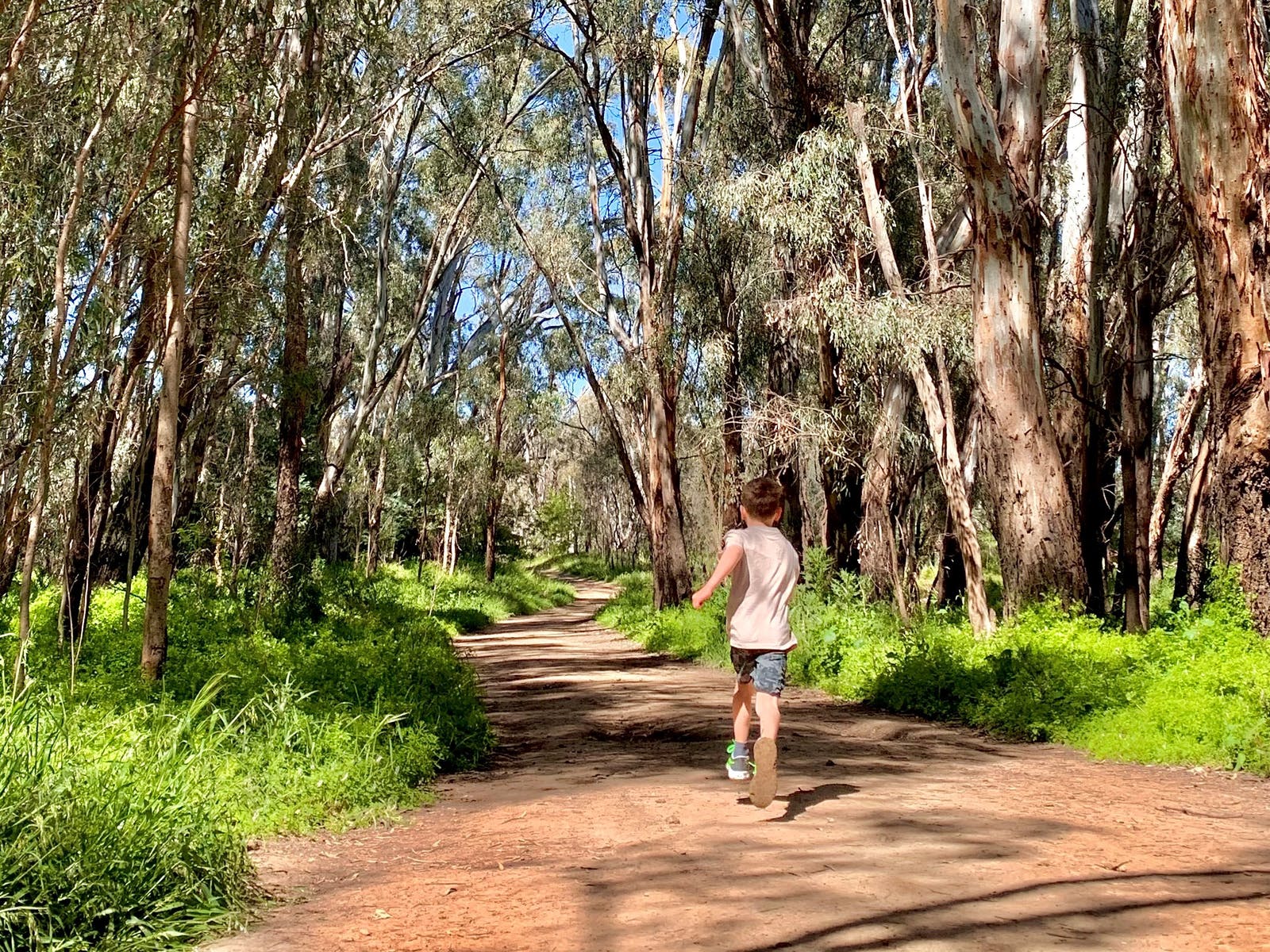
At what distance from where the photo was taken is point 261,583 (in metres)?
13.5

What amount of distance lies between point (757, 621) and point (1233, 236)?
16.8 ft

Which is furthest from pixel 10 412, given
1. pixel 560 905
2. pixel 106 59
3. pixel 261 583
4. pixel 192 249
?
pixel 560 905

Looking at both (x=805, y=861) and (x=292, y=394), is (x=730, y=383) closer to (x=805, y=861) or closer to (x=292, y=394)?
(x=292, y=394)

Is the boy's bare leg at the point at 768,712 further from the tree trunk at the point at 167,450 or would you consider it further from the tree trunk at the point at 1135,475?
the tree trunk at the point at 1135,475

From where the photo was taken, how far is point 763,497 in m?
5.64

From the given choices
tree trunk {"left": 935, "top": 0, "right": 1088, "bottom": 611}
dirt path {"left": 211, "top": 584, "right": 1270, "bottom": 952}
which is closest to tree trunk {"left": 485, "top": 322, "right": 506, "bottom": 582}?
tree trunk {"left": 935, "top": 0, "right": 1088, "bottom": 611}

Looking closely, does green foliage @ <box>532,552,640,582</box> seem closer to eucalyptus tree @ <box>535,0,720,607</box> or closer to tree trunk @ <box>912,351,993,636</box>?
eucalyptus tree @ <box>535,0,720,607</box>

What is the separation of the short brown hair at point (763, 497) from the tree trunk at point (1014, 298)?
5538 millimetres

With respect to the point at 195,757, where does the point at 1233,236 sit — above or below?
above

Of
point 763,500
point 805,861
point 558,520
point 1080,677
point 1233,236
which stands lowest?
point 805,861

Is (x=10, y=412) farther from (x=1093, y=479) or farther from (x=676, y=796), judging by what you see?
(x=1093, y=479)

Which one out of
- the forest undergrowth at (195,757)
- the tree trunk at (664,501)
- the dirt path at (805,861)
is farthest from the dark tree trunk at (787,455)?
the dirt path at (805,861)

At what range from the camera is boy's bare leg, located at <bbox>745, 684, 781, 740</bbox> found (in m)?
5.21

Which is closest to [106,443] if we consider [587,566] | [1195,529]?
[1195,529]
